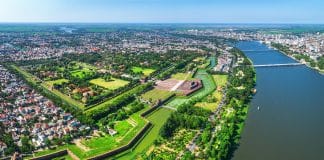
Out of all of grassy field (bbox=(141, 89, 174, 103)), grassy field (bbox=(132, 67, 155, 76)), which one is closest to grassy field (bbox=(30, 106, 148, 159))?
grassy field (bbox=(141, 89, 174, 103))

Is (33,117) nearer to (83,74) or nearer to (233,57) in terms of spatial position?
(83,74)

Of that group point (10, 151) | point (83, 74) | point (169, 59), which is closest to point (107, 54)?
point (169, 59)

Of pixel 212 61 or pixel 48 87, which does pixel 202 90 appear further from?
pixel 212 61

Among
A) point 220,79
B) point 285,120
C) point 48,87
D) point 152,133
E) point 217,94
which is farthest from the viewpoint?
point 220,79

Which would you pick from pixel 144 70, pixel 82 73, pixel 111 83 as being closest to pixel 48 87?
pixel 111 83

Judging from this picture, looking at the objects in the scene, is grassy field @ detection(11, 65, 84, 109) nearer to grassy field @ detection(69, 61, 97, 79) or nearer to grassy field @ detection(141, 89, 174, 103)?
grassy field @ detection(69, 61, 97, 79)

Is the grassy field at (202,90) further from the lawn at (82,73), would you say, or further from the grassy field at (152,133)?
the lawn at (82,73)
